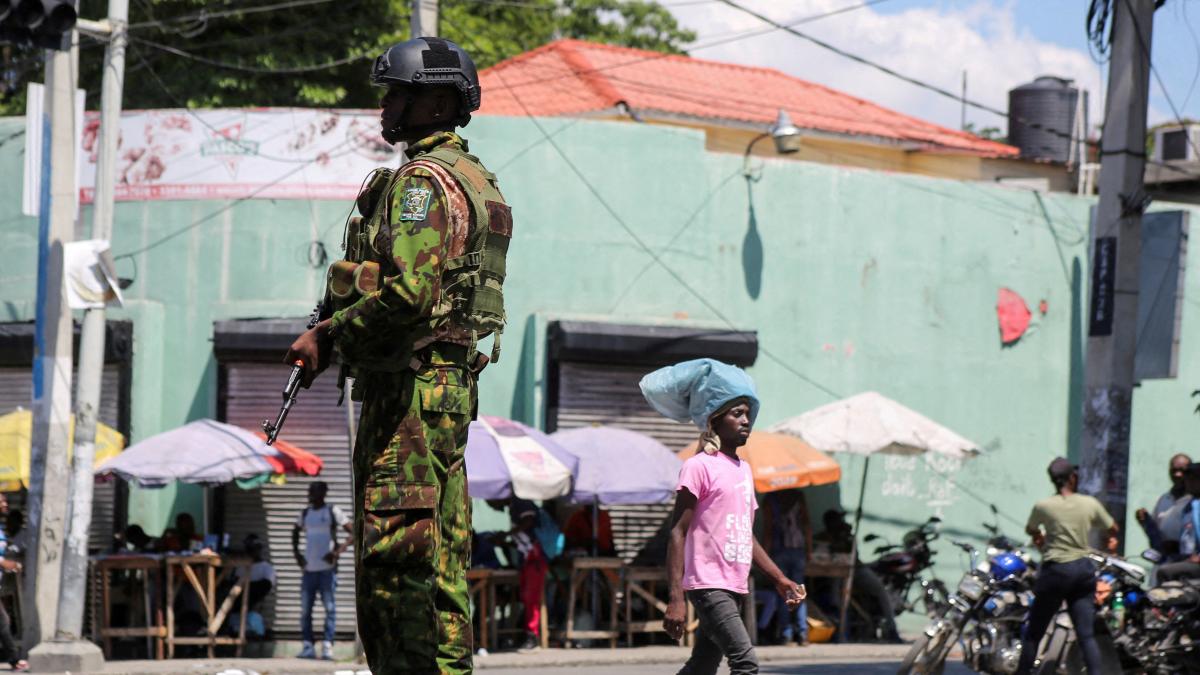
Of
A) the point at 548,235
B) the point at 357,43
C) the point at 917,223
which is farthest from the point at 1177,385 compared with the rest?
the point at 357,43

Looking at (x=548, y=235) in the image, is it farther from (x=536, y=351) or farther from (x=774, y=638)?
(x=774, y=638)

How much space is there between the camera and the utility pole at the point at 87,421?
50.2 feet

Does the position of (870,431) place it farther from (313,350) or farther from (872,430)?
(313,350)

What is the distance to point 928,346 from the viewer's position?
69.8 feet

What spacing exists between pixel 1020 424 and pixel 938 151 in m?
10.2

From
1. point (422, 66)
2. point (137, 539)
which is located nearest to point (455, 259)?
point (422, 66)

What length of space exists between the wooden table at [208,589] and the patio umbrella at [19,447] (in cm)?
130

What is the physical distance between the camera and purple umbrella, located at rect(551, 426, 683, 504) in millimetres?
17062

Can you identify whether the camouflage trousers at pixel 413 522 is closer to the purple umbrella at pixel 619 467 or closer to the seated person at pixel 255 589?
the purple umbrella at pixel 619 467

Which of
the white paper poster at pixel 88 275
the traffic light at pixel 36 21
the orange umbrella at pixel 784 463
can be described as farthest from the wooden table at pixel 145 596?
the traffic light at pixel 36 21

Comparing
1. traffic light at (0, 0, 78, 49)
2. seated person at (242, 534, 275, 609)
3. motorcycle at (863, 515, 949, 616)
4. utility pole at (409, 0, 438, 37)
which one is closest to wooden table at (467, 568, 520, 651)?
seated person at (242, 534, 275, 609)

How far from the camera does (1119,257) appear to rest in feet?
48.3

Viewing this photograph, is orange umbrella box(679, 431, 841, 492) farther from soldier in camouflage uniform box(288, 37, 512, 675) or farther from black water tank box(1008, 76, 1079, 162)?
black water tank box(1008, 76, 1079, 162)

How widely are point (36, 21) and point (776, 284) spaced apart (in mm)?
10242
